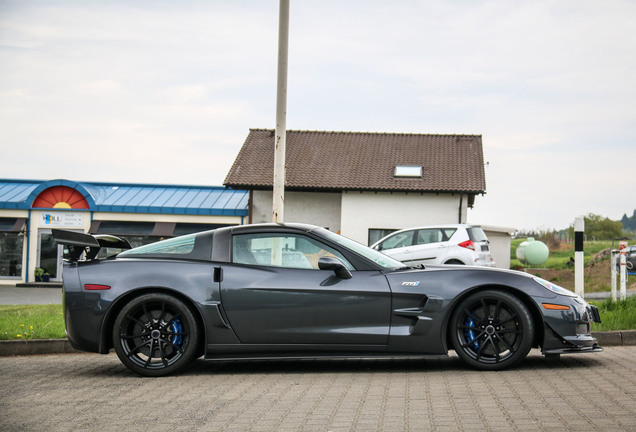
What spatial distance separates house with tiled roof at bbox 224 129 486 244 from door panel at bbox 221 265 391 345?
21088 mm

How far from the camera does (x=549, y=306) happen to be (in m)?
6.20

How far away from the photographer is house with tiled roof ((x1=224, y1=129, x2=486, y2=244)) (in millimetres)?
27812

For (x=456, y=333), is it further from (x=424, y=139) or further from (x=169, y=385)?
(x=424, y=139)

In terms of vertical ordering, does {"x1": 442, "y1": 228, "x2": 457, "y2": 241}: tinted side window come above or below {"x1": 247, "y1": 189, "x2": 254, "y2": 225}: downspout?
below

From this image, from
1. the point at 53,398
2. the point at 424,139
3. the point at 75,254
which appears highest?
the point at 424,139

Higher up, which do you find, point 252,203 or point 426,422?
point 252,203

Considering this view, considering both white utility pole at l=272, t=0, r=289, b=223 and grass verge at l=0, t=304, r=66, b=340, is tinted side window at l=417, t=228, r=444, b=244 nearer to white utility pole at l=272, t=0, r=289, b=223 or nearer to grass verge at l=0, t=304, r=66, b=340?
white utility pole at l=272, t=0, r=289, b=223

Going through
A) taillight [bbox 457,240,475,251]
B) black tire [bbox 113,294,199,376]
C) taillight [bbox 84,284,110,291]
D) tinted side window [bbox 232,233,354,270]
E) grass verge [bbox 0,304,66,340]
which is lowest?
grass verge [bbox 0,304,66,340]

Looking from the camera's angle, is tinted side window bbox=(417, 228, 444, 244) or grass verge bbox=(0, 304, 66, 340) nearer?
grass verge bbox=(0, 304, 66, 340)

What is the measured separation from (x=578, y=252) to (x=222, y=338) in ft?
21.2

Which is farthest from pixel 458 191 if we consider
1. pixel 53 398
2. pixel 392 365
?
pixel 53 398

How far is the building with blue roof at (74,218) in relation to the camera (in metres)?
30.4

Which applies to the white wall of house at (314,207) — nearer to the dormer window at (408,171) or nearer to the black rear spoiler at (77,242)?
the dormer window at (408,171)

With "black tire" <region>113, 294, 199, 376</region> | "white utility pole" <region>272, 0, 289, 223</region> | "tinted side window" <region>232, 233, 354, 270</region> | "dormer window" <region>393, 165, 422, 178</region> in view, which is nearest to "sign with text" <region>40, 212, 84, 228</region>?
"dormer window" <region>393, 165, 422, 178</region>
